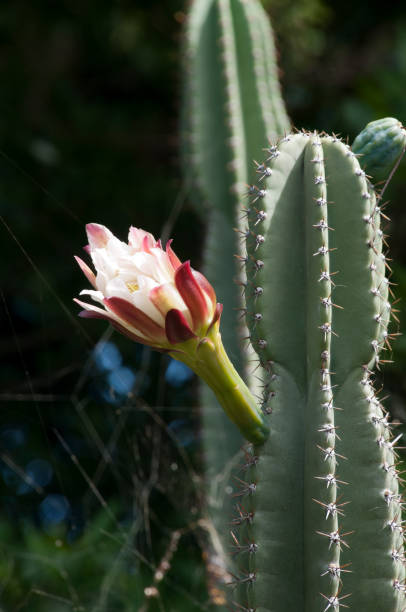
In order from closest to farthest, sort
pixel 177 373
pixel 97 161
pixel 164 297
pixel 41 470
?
pixel 164 297
pixel 177 373
pixel 41 470
pixel 97 161

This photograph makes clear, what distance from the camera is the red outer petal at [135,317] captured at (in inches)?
27.4

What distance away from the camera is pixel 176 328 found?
70cm

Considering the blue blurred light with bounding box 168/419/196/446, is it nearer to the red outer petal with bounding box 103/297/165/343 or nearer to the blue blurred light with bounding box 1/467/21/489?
the blue blurred light with bounding box 1/467/21/489

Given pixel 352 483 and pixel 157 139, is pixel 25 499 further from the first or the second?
pixel 157 139

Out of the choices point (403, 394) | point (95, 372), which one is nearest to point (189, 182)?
point (95, 372)

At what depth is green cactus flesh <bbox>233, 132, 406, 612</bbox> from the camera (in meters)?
0.75

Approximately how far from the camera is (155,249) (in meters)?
0.71

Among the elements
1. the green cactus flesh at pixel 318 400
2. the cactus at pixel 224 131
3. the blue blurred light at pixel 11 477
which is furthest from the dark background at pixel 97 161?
the green cactus flesh at pixel 318 400

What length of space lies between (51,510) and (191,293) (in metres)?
1.07

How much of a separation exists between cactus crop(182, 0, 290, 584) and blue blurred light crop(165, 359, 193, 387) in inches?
9.0

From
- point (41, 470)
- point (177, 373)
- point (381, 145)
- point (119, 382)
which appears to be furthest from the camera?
point (41, 470)

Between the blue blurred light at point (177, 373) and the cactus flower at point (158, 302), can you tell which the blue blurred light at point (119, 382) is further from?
the cactus flower at point (158, 302)

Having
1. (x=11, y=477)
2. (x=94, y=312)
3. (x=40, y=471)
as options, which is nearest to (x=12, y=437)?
(x=40, y=471)

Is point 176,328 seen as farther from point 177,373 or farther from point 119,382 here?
point 177,373
